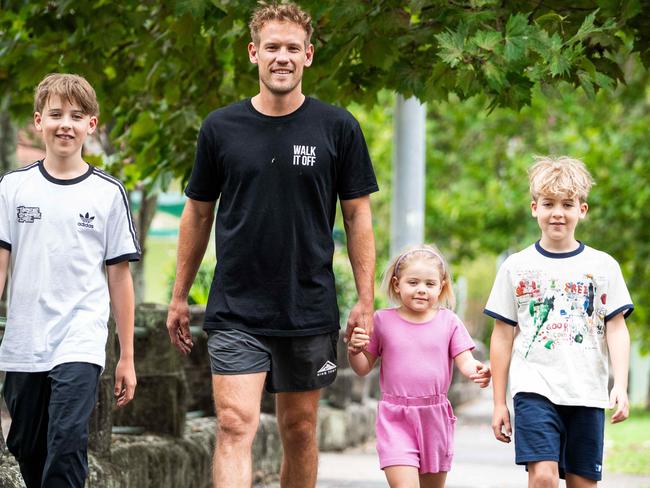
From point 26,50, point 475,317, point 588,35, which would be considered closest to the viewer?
point 588,35

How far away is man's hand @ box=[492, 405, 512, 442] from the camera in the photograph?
5695mm

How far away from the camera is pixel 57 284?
5.06 m

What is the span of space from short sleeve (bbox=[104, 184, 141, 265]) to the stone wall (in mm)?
986

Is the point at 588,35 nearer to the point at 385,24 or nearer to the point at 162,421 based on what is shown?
the point at 385,24

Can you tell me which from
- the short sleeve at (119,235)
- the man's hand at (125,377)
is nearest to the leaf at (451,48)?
the short sleeve at (119,235)

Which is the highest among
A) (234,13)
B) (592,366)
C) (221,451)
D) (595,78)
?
(234,13)

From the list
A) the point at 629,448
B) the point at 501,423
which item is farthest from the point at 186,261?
the point at 629,448

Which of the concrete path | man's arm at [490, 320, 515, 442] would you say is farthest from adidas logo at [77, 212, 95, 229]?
the concrete path

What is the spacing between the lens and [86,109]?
205 inches

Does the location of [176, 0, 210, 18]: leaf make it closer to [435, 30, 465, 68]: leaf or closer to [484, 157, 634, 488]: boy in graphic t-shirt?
[435, 30, 465, 68]: leaf

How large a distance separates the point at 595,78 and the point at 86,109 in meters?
2.76

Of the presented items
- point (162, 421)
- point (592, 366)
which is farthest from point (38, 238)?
point (162, 421)

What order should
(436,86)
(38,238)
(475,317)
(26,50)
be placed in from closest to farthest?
(38,238)
(436,86)
(26,50)
(475,317)

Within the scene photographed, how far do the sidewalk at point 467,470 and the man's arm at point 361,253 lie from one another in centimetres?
404
